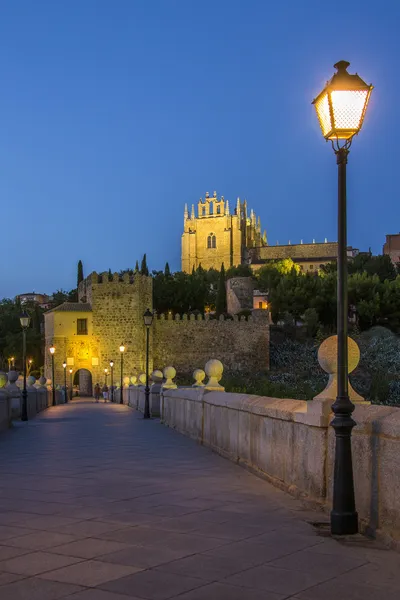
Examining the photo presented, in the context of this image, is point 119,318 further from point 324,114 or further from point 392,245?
point 392,245

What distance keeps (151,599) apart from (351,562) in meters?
1.40

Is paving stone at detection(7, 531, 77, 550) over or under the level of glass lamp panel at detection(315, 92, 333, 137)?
under

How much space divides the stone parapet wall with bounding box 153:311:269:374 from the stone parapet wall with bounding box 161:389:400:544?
56198mm

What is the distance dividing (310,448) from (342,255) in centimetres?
180

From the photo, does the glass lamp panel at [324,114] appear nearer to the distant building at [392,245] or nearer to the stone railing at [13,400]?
the stone railing at [13,400]

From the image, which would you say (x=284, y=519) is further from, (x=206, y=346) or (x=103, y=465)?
(x=206, y=346)

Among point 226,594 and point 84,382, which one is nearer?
point 226,594

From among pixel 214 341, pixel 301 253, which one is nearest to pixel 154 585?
pixel 214 341

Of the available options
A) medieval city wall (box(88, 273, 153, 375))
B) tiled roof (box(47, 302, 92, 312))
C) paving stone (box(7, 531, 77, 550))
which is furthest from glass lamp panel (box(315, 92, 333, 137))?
tiled roof (box(47, 302, 92, 312))

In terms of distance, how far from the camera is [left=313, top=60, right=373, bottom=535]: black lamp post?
5230 millimetres

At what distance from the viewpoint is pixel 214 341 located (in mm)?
68688

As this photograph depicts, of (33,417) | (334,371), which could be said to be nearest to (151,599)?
(334,371)

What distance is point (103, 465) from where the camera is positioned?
9.09 meters

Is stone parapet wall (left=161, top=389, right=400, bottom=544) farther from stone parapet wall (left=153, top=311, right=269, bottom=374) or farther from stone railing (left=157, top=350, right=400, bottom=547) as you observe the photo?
stone parapet wall (left=153, top=311, right=269, bottom=374)
